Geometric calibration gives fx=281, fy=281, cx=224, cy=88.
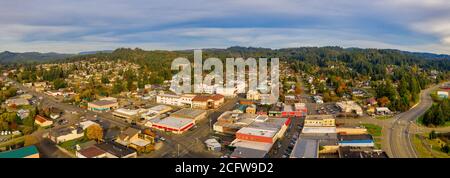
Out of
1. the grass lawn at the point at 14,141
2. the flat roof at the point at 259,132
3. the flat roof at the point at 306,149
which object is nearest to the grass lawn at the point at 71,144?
the grass lawn at the point at 14,141

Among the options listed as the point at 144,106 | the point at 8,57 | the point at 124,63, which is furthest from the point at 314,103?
the point at 8,57

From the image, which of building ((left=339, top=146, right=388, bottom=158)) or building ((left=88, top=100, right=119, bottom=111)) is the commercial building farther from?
building ((left=339, top=146, right=388, bottom=158))

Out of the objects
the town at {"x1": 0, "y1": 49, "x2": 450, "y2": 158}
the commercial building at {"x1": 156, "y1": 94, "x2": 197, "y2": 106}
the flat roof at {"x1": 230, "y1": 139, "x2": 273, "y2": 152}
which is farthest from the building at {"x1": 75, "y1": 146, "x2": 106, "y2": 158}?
the commercial building at {"x1": 156, "y1": 94, "x2": 197, "y2": 106}

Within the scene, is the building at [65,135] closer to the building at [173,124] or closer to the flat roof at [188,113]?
the building at [173,124]

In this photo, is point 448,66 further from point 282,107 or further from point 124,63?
point 124,63

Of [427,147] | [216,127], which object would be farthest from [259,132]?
[427,147]
